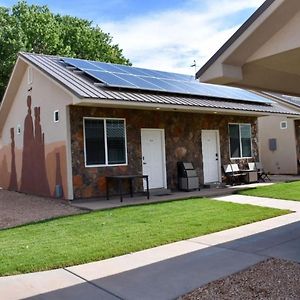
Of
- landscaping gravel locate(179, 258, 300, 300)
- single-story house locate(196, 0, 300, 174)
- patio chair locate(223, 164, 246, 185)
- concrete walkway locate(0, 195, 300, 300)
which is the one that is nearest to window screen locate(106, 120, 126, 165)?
patio chair locate(223, 164, 246, 185)

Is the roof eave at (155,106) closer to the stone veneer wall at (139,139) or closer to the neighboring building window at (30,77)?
the stone veneer wall at (139,139)

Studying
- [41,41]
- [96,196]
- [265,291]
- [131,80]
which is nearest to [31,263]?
[265,291]

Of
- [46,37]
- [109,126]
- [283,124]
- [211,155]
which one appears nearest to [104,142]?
[109,126]

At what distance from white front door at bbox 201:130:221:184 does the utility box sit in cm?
113

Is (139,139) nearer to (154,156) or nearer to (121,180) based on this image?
(154,156)

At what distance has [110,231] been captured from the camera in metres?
8.48

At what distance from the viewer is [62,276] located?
5.76 meters

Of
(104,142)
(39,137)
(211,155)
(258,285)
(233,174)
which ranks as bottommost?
(258,285)

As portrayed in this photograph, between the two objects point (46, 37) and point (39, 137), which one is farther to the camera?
point (46, 37)

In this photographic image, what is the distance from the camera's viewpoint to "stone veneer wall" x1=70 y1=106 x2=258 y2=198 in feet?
43.2

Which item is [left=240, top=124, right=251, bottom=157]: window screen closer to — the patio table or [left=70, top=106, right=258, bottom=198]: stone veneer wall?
[left=70, top=106, right=258, bottom=198]: stone veneer wall

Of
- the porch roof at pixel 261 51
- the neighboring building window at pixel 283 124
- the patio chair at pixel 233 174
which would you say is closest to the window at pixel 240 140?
the patio chair at pixel 233 174

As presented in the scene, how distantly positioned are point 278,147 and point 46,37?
1815 centimetres

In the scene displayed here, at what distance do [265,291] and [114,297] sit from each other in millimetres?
1732
